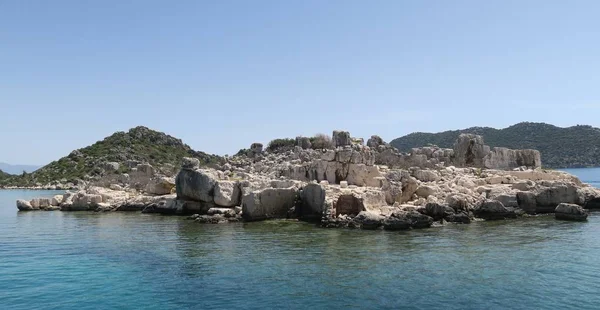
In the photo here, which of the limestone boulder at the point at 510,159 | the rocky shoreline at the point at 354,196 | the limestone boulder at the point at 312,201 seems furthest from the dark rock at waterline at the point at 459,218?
the limestone boulder at the point at 510,159

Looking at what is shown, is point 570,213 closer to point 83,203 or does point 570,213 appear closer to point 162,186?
point 162,186

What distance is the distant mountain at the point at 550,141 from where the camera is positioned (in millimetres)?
138750

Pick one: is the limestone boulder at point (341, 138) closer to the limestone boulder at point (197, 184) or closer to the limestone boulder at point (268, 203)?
the limestone boulder at point (197, 184)

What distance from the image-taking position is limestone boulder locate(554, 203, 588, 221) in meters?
35.7

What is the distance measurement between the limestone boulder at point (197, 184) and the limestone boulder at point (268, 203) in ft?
20.0

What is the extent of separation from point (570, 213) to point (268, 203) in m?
22.9

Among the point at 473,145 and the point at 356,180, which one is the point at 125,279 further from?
the point at 473,145

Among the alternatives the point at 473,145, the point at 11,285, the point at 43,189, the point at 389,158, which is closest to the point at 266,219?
the point at 11,285

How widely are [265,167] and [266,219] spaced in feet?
79.6

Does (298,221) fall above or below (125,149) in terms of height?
below

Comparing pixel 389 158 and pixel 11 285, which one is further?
pixel 389 158

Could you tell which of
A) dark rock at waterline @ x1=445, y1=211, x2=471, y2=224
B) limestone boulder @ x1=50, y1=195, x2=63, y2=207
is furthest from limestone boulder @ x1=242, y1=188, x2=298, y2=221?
limestone boulder @ x1=50, y1=195, x2=63, y2=207

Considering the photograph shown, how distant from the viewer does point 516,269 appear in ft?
68.8

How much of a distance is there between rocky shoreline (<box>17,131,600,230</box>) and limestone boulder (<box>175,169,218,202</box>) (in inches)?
3.6
